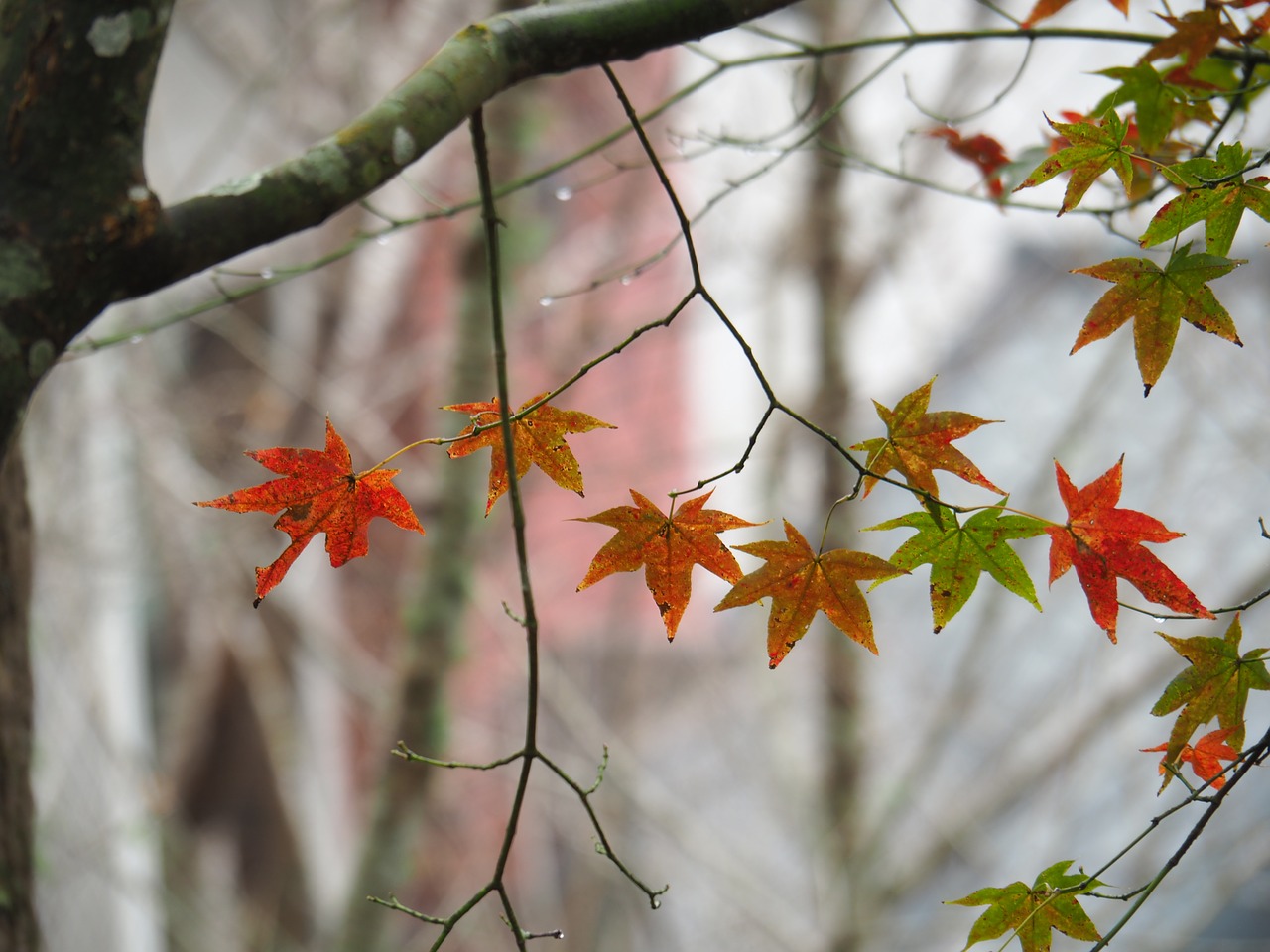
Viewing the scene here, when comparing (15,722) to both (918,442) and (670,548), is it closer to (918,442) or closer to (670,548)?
(670,548)

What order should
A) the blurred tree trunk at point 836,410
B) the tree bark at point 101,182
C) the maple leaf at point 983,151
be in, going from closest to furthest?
the tree bark at point 101,182
the maple leaf at point 983,151
the blurred tree trunk at point 836,410

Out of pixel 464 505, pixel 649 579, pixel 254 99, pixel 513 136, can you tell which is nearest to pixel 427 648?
pixel 464 505

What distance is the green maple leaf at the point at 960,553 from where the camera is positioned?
53 cm

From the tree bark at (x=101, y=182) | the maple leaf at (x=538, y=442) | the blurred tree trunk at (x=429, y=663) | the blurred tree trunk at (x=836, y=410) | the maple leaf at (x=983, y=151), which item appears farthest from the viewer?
the blurred tree trunk at (x=836, y=410)

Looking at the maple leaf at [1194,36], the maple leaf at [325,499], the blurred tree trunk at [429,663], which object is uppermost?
the blurred tree trunk at [429,663]

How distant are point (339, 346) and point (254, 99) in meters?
0.94

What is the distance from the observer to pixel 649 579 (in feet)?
1.88

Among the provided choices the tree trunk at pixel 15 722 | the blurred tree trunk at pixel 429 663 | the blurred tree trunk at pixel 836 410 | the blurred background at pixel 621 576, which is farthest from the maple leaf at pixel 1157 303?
the blurred tree trunk at pixel 836 410

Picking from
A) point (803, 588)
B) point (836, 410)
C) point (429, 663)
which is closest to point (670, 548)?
point (803, 588)

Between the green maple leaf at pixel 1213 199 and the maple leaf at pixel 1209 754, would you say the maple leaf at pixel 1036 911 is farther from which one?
the green maple leaf at pixel 1213 199

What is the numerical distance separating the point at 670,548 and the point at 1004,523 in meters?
0.17

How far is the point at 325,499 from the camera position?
574 mm

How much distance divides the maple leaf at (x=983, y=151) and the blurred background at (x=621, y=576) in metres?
0.75

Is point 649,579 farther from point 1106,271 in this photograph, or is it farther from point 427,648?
point 427,648
